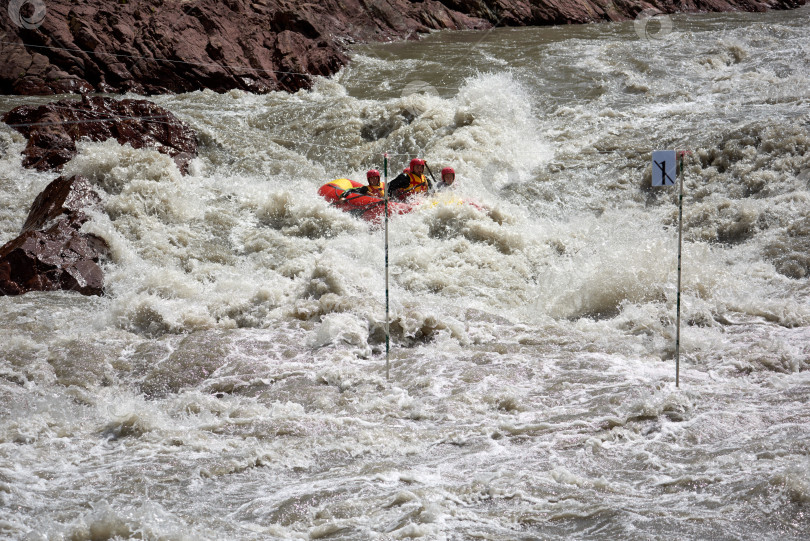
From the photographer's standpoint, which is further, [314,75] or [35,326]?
[314,75]

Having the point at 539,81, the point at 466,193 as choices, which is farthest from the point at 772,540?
the point at 539,81

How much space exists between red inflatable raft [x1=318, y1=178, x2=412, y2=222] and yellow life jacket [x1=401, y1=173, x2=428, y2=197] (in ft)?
0.70

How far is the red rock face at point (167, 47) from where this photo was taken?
1236cm

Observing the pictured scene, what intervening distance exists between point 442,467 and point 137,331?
10.8 ft

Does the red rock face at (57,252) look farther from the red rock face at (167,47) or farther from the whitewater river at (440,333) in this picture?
the red rock face at (167,47)

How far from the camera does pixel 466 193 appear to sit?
934 centimetres

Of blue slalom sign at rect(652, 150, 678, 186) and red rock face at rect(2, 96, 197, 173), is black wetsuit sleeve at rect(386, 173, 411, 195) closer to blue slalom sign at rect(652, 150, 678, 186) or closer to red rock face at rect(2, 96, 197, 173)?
red rock face at rect(2, 96, 197, 173)

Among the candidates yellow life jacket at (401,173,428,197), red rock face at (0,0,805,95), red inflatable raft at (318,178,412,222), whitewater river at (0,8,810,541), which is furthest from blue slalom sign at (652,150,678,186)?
red rock face at (0,0,805,95)

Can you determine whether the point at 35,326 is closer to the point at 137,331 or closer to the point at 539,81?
the point at 137,331

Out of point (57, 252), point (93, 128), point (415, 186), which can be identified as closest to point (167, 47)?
point (93, 128)

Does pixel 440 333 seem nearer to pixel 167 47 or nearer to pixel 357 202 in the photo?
pixel 357 202

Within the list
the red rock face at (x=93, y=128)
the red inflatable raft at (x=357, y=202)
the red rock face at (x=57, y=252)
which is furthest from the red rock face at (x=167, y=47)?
the red rock face at (x=57, y=252)

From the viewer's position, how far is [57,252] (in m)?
7.01

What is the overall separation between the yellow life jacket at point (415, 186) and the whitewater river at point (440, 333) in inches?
14.9
